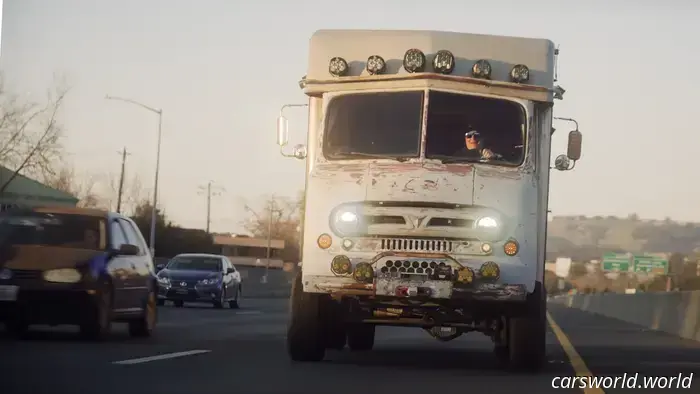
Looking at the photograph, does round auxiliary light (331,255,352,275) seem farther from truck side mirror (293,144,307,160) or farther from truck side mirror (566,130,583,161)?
truck side mirror (566,130,583,161)

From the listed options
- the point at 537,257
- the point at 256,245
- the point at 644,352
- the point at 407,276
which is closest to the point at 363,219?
the point at 407,276

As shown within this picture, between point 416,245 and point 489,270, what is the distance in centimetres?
74

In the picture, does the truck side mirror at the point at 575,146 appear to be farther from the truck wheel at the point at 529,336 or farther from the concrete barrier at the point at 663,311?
the concrete barrier at the point at 663,311

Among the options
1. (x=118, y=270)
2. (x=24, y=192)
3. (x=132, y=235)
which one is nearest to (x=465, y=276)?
(x=118, y=270)

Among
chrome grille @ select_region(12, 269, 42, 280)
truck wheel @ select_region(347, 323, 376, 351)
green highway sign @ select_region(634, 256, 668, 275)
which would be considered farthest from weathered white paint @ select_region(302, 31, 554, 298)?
green highway sign @ select_region(634, 256, 668, 275)

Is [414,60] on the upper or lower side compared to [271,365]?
upper

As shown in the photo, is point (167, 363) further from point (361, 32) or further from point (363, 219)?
point (361, 32)

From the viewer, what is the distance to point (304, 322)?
13570 millimetres

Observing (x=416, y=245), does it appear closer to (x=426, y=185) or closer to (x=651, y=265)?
(x=426, y=185)

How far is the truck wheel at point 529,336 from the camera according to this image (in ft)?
43.9

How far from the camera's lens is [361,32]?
45.6ft

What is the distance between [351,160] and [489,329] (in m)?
2.35

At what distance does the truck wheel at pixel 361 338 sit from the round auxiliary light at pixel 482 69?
12.8 feet

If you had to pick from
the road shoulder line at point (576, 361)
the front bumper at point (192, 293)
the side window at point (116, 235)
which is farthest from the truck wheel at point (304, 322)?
the front bumper at point (192, 293)
